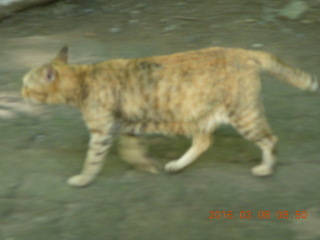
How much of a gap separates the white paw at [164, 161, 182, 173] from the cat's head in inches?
43.9

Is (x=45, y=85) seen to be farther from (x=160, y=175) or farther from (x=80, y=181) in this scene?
(x=160, y=175)

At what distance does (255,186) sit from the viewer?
13.2 feet

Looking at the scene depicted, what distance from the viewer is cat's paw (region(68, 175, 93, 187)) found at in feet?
13.3

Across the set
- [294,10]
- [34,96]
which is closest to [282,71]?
[34,96]

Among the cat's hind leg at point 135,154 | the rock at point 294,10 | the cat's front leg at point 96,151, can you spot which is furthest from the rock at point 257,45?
the cat's front leg at point 96,151

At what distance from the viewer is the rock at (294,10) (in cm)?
753

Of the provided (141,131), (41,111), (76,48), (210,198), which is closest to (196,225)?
(210,198)

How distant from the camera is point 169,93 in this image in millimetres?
3918

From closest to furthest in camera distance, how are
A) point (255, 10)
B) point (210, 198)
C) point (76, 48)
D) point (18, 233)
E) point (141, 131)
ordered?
point (18, 233), point (210, 198), point (141, 131), point (76, 48), point (255, 10)

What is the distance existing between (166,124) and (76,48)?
10.6ft

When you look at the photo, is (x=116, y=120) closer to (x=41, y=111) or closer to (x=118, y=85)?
(x=118, y=85)

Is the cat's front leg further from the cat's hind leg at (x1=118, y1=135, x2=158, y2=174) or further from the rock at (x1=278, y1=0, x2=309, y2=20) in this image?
the rock at (x1=278, y1=0, x2=309, y2=20)

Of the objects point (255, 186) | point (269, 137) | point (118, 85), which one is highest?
point (118, 85)
